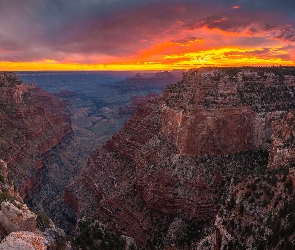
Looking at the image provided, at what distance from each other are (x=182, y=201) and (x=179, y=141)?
7.79 meters

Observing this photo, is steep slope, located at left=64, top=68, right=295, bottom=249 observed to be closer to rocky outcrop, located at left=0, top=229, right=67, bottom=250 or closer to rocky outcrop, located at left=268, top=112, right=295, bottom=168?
rocky outcrop, located at left=268, top=112, right=295, bottom=168

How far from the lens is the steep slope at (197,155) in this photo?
34906 mm

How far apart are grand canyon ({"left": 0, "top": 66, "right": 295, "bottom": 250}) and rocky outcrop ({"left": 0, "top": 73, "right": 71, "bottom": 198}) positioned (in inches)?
15.8

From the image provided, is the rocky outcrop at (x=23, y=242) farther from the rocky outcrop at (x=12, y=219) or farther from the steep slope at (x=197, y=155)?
the steep slope at (x=197, y=155)

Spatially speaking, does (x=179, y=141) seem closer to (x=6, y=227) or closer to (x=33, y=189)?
(x=6, y=227)

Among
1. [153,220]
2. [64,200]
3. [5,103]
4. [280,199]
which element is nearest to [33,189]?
[64,200]

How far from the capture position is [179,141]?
39438mm

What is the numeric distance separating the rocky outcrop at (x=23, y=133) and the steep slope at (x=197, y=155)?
909 inches

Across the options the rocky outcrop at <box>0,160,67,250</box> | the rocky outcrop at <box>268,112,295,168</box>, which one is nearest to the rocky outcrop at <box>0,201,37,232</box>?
the rocky outcrop at <box>0,160,67,250</box>

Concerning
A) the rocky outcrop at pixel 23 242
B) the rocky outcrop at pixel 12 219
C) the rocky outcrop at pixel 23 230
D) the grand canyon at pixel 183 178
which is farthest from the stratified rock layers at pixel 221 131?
the rocky outcrop at pixel 12 219

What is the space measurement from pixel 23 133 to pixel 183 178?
47.2 metres

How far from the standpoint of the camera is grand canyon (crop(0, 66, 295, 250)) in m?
18.7

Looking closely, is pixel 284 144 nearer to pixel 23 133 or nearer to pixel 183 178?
pixel 183 178

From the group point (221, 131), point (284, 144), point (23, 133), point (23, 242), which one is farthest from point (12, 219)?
point (23, 133)
